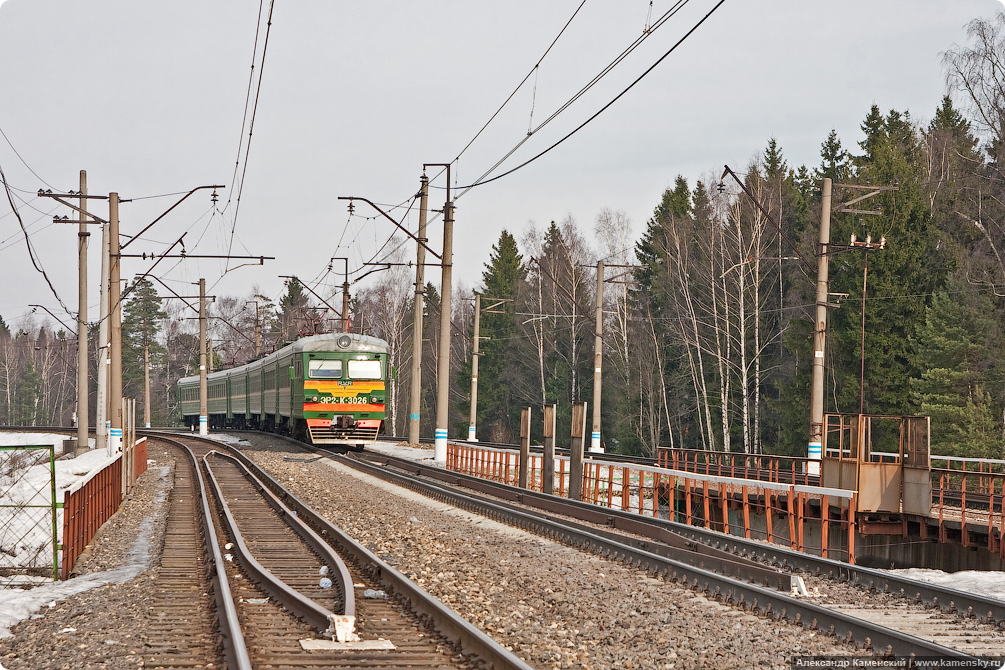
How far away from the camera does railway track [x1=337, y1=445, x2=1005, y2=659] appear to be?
7977 mm

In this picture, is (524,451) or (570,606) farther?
(524,451)

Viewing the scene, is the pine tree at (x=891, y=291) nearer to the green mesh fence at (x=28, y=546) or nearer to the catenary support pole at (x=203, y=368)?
the catenary support pole at (x=203, y=368)

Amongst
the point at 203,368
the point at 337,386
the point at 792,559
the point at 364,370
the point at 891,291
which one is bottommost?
the point at 792,559

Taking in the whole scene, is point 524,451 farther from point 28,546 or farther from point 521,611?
point 521,611

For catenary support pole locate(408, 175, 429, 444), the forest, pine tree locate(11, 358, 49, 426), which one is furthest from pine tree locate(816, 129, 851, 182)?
pine tree locate(11, 358, 49, 426)

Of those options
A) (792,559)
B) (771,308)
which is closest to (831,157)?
(771,308)

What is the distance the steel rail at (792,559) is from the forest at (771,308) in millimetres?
7189

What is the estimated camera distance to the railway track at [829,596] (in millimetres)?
7977

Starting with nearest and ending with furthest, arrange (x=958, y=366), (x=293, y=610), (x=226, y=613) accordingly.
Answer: (x=226, y=613), (x=293, y=610), (x=958, y=366)

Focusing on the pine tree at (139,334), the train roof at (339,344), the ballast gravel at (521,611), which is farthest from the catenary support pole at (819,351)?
the pine tree at (139,334)

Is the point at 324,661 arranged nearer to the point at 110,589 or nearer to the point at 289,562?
the point at 110,589

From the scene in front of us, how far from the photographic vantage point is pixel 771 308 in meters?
51.3

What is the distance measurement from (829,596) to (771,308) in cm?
4269

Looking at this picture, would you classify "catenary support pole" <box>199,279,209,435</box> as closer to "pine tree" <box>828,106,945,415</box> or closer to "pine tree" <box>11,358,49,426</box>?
"pine tree" <box>828,106,945,415</box>
